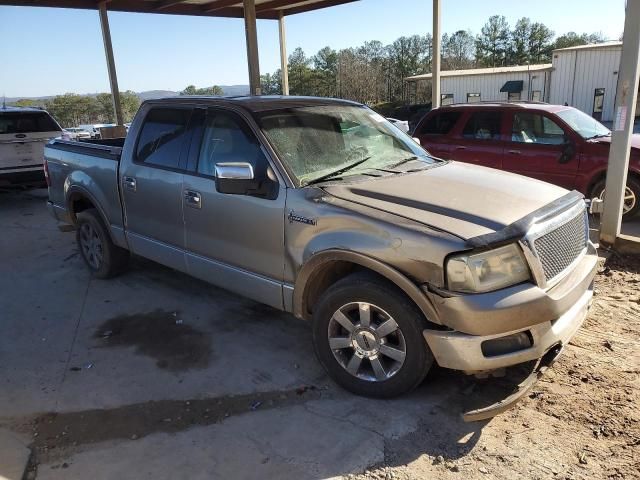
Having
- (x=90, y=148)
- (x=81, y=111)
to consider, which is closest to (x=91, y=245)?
(x=90, y=148)

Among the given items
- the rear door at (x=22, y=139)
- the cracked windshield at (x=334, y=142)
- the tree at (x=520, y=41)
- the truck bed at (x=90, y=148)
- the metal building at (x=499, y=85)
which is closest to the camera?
the cracked windshield at (x=334, y=142)

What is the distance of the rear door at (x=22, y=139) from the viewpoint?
10.1 metres

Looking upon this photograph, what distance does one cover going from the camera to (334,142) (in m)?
4.13

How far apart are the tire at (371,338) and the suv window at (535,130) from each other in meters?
5.97

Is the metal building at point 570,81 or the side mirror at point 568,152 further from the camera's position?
the metal building at point 570,81

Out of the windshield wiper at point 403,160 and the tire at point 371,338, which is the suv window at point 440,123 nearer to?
the windshield wiper at point 403,160

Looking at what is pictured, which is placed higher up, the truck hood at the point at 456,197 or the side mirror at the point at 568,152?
the truck hood at the point at 456,197

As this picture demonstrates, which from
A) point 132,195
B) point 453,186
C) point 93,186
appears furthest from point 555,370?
point 93,186

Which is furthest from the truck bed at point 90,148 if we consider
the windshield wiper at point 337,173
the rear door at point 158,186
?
the windshield wiper at point 337,173

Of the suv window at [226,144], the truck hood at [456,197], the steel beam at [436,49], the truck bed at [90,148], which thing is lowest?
the truck hood at [456,197]

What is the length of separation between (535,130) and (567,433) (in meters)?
6.14

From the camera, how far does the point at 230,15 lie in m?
18.0

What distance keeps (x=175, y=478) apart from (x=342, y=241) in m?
1.62

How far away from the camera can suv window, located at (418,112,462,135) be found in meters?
8.98
